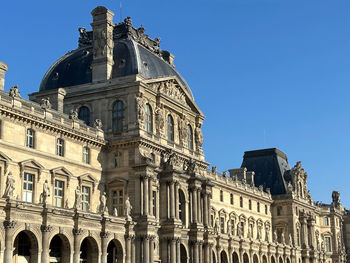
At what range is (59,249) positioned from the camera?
1933 inches

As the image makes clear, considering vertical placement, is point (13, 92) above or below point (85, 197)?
above

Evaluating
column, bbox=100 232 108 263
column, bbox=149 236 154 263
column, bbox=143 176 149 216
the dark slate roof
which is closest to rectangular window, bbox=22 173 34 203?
column, bbox=100 232 108 263

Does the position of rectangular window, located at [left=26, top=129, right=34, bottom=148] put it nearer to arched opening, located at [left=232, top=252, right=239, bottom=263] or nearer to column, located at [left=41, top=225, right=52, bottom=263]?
column, located at [left=41, top=225, right=52, bottom=263]

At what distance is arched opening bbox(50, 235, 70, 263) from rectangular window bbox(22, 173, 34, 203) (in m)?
3.79

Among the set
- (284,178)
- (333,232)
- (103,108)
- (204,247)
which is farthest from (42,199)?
(333,232)

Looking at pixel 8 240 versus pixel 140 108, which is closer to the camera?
pixel 8 240

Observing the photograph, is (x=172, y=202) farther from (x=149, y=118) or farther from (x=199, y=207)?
(x=149, y=118)

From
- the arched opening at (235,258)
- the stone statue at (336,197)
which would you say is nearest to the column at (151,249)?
the arched opening at (235,258)

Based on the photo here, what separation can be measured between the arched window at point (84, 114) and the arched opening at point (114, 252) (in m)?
13.0

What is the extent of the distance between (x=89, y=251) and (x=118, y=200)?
7.53 m

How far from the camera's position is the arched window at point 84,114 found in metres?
60.7

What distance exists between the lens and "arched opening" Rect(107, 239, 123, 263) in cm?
5319

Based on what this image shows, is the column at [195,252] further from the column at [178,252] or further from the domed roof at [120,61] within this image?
the domed roof at [120,61]

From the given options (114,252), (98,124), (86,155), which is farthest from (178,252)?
(98,124)
